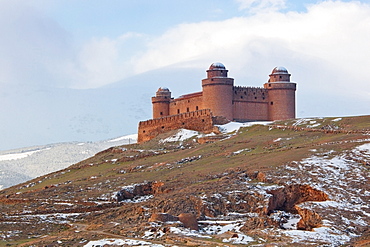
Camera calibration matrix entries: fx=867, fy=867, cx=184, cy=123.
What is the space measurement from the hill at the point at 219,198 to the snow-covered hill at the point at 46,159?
2466 inches

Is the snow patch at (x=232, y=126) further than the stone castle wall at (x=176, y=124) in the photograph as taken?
No

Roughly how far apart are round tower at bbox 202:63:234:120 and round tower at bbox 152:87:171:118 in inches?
412

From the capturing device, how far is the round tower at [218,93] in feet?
323

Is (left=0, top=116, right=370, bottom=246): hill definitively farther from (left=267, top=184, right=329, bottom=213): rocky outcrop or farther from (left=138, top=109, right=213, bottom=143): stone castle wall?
(left=138, top=109, right=213, bottom=143): stone castle wall

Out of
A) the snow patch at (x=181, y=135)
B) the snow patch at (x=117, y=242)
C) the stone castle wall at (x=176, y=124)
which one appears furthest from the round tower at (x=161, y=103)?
the snow patch at (x=117, y=242)

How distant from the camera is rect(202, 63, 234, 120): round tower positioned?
9838cm

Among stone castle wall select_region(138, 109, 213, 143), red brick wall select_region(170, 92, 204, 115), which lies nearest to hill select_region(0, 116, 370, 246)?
stone castle wall select_region(138, 109, 213, 143)

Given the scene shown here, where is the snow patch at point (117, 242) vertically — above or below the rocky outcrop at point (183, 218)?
below

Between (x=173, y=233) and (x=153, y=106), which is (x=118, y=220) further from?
(x=153, y=106)

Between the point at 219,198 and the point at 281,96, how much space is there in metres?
44.7

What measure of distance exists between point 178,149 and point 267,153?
1690 cm

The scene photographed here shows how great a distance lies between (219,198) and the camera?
58.5 m

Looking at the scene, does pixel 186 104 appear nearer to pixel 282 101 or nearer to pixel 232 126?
pixel 232 126

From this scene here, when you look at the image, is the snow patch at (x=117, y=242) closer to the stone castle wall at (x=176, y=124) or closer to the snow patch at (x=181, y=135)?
the snow patch at (x=181, y=135)
